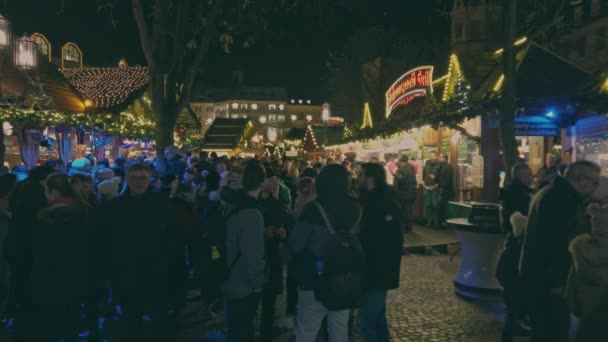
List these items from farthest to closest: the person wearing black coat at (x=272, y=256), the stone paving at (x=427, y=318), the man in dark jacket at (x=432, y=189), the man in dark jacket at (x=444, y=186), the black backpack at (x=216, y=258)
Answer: the man in dark jacket at (x=432, y=189) → the man in dark jacket at (x=444, y=186) → the stone paving at (x=427, y=318) → the person wearing black coat at (x=272, y=256) → the black backpack at (x=216, y=258)

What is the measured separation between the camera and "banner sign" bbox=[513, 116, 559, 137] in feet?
35.6

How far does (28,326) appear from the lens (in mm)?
4328

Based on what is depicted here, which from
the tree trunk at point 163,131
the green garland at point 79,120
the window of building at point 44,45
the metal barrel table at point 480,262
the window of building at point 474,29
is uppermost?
the window of building at point 474,29

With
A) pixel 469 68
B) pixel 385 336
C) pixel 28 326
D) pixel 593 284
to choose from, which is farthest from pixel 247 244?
pixel 469 68

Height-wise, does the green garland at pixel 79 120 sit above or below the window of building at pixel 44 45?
below

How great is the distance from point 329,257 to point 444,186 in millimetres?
10296

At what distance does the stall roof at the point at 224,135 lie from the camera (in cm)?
1909

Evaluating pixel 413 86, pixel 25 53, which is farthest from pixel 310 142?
pixel 25 53

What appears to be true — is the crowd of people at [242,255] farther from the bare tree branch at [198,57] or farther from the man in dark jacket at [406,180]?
the man in dark jacket at [406,180]

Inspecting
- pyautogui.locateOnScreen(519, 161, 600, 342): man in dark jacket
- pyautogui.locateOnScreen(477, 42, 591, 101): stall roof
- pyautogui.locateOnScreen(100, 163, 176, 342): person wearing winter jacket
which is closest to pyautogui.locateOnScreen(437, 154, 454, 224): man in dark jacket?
pyautogui.locateOnScreen(477, 42, 591, 101): stall roof

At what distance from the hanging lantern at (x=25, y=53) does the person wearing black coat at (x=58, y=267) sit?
357 inches

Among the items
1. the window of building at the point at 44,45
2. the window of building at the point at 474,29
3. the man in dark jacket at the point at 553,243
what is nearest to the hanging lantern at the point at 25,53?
Answer: the man in dark jacket at the point at 553,243

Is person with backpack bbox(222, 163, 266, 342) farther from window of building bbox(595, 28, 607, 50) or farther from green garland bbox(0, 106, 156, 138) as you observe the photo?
window of building bbox(595, 28, 607, 50)

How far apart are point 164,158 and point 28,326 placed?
6387 millimetres
